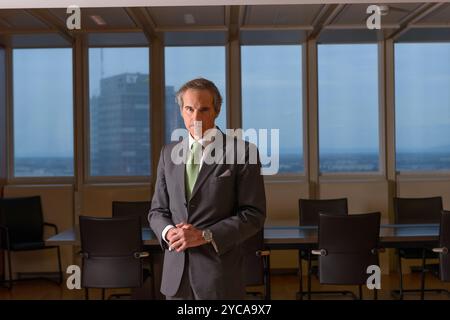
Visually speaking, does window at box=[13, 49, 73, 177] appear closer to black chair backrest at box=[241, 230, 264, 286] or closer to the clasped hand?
black chair backrest at box=[241, 230, 264, 286]

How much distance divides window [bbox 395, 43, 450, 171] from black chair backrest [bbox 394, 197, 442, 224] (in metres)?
1.89

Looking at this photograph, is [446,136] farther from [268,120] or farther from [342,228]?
[342,228]

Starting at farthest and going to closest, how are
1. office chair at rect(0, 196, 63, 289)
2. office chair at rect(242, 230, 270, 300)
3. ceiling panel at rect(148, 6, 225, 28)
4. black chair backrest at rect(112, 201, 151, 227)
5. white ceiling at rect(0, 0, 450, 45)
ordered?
1. office chair at rect(0, 196, 63, 289)
2. ceiling panel at rect(148, 6, 225, 28)
3. white ceiling at rect(0, 0, 450, 45)
4. black chair backrest at rect(112, 201, 151, 227)
5. office chair at rect(242, 230, 270, 300)

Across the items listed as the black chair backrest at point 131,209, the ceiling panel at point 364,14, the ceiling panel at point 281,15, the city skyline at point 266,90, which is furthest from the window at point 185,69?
the black chair backrest at point 131,209

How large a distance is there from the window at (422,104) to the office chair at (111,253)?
4.72 meters

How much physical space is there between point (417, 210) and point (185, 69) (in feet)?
12.0

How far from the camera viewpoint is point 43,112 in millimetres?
8625

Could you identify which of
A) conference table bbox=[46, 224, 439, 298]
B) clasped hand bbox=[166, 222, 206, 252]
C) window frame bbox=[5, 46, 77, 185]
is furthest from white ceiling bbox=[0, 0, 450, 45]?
clasped hand bbox=[166, 222, 206, 252]

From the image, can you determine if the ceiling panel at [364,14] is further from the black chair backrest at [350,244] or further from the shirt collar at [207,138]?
the shirt collar at [207,138]

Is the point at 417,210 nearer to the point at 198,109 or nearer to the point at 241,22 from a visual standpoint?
the point at 241,22

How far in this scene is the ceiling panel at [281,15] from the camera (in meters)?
6.77

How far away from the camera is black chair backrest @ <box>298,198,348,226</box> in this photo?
6715mm

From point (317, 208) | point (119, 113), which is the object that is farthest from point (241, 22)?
point (317, 208)

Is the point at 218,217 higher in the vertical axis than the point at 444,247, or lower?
higher
